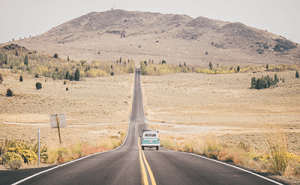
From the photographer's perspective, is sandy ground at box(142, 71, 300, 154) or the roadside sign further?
sandy ground at box(142, 71, 300, 154)

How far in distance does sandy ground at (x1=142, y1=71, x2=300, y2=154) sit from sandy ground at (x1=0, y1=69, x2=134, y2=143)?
11.5 metres

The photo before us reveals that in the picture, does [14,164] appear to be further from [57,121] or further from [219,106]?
[219,106]

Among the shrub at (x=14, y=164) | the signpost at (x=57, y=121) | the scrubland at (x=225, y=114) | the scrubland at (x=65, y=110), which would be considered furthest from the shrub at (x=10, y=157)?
the scrubland at (x=65, y=110)

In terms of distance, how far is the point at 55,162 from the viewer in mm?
11273

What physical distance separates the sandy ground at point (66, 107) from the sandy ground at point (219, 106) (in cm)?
1149

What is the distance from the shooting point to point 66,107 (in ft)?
216

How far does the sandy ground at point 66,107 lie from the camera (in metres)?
45.0

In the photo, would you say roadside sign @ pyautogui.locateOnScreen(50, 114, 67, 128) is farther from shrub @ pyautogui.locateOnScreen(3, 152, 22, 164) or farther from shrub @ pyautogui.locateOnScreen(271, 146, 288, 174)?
shrub @ pyautogui.locateOnScreen(271, 146, 288, 174)

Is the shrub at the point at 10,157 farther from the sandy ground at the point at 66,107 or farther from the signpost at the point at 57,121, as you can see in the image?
the sandy ground at the point at 66,107

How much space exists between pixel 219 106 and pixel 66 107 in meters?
52.4

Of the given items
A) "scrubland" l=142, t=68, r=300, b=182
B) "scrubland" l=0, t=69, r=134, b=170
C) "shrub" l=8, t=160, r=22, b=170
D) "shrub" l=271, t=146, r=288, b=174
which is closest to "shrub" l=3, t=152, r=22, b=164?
"shrub" l=8, t=160, r=22, b=170

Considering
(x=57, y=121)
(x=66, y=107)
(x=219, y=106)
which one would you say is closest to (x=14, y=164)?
(x=57, y=121)

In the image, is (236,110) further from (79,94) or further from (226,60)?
(226,60)

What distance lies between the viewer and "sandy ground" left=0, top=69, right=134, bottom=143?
148ft
